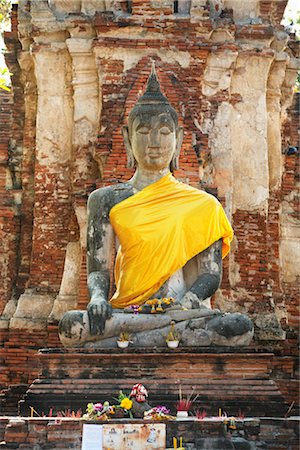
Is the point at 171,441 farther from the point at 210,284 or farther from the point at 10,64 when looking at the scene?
the point at 10,64

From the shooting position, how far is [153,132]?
927cm

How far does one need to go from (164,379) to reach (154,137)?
2395 mm

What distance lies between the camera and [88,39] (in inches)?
502

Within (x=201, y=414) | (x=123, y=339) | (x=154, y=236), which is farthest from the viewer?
(x=154, y=236)

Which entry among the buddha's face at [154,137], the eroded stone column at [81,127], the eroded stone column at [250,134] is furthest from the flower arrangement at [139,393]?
the eroded stone column at [250,134]

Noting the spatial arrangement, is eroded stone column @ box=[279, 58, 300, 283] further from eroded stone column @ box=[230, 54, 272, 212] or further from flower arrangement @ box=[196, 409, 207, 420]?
flower arrangement @ box=[196, 409, 207, 420]

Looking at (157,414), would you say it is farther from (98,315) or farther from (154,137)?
(154,137)

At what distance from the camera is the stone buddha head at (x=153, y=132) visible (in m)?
Result: 9.27

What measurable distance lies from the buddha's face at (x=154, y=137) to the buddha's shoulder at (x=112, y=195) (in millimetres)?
289

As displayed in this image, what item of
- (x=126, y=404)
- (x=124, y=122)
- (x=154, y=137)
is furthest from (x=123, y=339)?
(x=124, y=122)

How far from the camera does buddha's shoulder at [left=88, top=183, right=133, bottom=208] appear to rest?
30.6 feet

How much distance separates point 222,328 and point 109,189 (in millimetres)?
1816

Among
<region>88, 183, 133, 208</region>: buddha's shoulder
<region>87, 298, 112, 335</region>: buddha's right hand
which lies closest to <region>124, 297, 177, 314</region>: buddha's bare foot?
<region>87, 298, 112, 335</region>: buddha's right hand

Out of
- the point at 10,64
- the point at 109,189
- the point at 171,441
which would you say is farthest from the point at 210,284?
the point at 10,64
